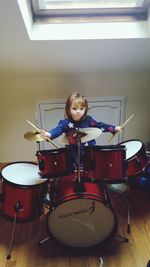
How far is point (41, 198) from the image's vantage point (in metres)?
1.49

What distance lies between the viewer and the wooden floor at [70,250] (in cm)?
138

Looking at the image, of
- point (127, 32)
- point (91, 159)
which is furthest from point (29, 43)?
point (91, 159)

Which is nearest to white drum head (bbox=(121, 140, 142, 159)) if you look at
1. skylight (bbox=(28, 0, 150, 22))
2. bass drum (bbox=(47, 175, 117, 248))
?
bass drum (bbox=(47, 175, 117, 248))

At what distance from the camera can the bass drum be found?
4.33 ft

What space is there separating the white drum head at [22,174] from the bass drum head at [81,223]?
9.6 inches

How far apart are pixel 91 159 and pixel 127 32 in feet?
3.00

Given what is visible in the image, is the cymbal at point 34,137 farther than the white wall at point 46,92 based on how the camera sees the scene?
No

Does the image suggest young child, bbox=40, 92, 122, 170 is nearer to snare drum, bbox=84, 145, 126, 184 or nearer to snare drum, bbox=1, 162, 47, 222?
snare drum, bbox=84, 145, 126, 184

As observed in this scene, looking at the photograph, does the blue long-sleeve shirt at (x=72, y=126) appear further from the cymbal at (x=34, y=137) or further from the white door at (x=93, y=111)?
the white door at (x=93, y=111)

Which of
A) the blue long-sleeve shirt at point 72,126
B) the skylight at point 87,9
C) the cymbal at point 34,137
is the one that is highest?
the skylight at point 87,9

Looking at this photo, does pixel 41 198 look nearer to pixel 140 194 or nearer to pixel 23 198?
pixel 23 198

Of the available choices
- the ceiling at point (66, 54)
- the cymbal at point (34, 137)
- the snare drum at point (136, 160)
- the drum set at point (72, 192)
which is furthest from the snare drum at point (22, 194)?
the ceiling at point (66, 54)

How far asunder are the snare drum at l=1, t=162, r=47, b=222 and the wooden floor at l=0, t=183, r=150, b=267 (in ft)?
0.58

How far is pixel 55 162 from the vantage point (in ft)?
4.55
